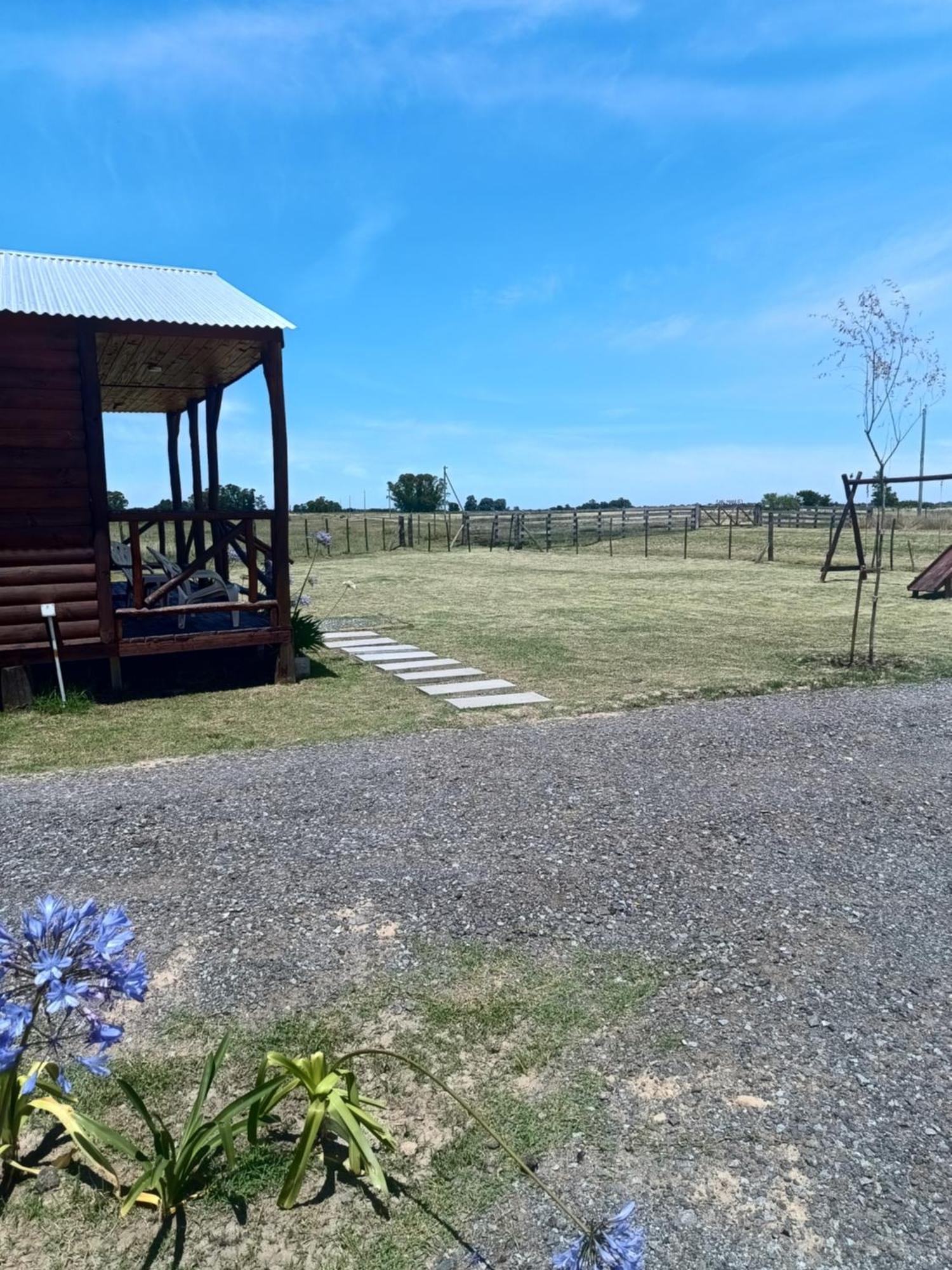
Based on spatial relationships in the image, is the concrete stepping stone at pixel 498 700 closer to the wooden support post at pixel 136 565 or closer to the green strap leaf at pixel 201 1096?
the wooden support post at pixel 136 565

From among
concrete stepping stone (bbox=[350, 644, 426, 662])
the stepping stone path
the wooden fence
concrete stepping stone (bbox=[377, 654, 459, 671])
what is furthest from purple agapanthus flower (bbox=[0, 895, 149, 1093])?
the wooden fence

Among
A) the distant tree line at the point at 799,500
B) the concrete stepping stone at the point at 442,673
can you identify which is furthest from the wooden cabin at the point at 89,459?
the distant tree line at the point at 799,500

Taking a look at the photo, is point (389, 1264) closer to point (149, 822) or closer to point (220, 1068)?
point (220, 1068)

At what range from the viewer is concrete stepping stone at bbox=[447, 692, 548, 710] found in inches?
271

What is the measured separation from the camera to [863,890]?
3.46 meters

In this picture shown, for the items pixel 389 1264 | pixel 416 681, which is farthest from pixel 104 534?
pixel 389 1264

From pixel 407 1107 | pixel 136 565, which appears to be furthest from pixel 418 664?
pixel 407 1107

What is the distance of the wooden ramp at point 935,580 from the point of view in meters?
15.9

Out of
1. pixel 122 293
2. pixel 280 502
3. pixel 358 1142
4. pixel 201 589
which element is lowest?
pixel 358 1142

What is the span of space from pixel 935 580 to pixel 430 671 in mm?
11713

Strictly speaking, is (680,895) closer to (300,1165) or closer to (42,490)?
(300,1165)

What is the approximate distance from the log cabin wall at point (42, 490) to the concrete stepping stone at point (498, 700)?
121 inches

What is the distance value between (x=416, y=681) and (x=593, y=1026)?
5485 mm

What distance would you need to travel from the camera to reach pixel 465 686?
25.1 feet
